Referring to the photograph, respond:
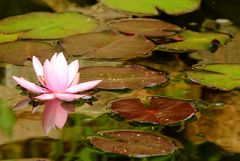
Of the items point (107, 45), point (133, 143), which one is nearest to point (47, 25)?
point (107, 45)

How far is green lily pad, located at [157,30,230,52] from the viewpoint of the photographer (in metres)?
2.04

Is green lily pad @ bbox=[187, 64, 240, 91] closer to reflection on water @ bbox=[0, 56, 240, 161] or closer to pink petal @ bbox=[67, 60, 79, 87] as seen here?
reflection on water @ bbox=[0, 56, 240, 161]

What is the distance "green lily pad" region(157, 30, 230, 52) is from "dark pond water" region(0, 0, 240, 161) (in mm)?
202

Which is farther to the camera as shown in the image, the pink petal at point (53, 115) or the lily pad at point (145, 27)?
the lily pad at point (145, 27)

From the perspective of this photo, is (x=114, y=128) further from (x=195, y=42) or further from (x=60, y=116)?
(x=195, y=42)

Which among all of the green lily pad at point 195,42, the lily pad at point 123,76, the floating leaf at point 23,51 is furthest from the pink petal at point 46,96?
the green lily pad at point 195,42

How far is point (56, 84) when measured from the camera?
5.19 feet

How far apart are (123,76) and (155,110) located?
0.23 m

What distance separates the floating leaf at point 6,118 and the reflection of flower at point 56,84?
7cm

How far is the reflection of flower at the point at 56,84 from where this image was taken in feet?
5.14

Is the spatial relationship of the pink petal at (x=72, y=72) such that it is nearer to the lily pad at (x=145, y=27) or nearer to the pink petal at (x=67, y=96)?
the pink petal at (x=67, y=96)

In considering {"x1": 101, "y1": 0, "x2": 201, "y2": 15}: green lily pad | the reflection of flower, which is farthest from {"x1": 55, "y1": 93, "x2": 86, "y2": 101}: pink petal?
{"x1": 101, "y1": 0, "x2": 201, "y2": 15}: green lily pad

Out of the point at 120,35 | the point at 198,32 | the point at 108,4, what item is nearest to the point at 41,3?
the point at 108,4

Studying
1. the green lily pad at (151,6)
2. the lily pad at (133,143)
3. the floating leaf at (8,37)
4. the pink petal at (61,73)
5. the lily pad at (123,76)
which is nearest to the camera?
the lily pad at (133,143)
